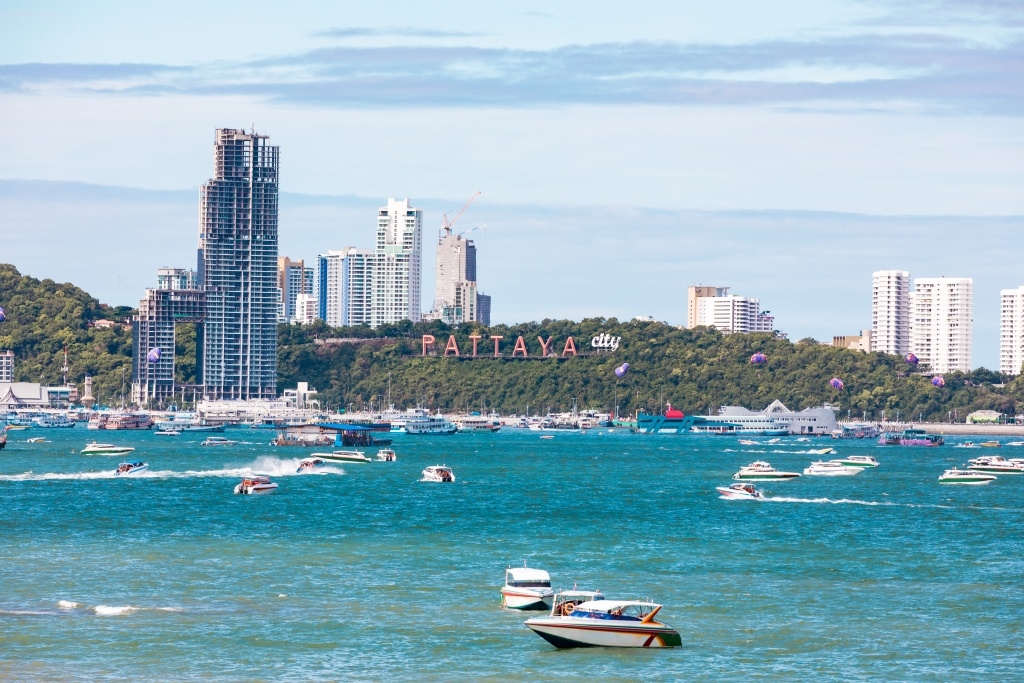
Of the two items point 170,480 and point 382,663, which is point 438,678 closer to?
point 382,663

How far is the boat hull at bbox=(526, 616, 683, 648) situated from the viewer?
220ft

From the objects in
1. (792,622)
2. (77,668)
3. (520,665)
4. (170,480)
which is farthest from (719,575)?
(170,480)

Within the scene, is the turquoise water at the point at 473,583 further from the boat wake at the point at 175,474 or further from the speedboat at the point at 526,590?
the boat wake at the point at 175,474

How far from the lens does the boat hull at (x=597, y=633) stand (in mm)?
67125

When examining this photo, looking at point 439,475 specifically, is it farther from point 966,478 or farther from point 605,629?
point 605,629

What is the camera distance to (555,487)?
17162 centimetres

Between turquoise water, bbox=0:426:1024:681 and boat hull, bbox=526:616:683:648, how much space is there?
573 mm

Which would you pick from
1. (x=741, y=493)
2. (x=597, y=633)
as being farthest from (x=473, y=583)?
(x=741, y=493)

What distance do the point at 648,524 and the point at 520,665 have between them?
5880 centimetres

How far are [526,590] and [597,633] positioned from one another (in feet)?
33.8

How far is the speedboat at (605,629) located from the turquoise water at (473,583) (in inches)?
23.5

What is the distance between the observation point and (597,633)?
220ft

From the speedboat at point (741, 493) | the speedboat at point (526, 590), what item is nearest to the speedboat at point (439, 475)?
the speedboat at point (741, 493)

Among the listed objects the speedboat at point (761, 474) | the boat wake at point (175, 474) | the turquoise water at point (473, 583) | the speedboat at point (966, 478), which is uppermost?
the speedboat at point (761, 474)
